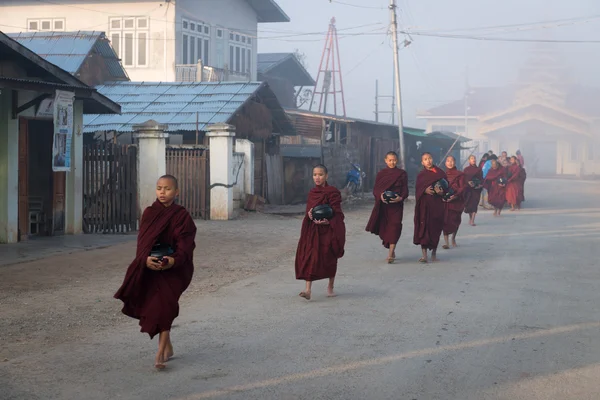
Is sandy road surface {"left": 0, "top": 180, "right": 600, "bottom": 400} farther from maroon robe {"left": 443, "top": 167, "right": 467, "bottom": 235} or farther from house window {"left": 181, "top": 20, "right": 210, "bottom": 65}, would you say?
house window {"left": 181, "top": 20, "right": 210, "bottom": 65}

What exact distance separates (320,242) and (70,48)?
20.4 metres

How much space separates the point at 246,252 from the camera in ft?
46.8

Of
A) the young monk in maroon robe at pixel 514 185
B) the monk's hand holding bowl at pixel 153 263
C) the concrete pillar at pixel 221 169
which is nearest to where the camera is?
the monk's hand holding bowl at pixel 153 263

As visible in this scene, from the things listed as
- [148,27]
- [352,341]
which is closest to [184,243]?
[352,341]

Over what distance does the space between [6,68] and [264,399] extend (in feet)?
33.4

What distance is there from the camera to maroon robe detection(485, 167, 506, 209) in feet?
76.2

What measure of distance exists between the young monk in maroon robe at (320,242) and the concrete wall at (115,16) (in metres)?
25.6

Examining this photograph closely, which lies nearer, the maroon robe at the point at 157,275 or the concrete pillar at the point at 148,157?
the maroon robe at the point at 157,275

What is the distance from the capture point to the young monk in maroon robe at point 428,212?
41.8 ft

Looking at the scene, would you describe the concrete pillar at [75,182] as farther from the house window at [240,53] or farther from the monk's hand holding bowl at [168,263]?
the house window at [240,53]

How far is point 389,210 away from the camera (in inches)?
495

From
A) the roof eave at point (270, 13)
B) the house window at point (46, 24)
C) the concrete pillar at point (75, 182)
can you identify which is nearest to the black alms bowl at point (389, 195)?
the concrete pillar at point (75, 182)

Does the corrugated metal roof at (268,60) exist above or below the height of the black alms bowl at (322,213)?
above

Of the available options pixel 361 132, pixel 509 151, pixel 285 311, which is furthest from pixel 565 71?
pixel 285 311
